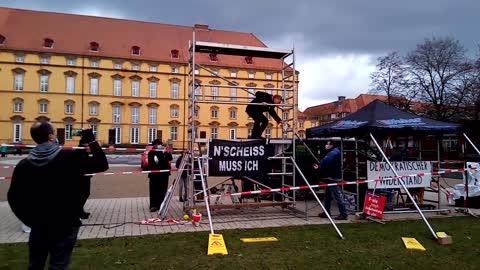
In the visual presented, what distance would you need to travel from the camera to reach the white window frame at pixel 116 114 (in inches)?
2670

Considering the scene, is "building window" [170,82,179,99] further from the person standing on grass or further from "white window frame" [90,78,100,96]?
the person standing on grass

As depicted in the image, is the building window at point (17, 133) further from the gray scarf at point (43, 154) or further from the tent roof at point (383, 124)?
the gray scarf at point (43, 154)

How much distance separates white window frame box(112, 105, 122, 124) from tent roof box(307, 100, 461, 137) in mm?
61132

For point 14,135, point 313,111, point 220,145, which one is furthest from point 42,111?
point 313,111

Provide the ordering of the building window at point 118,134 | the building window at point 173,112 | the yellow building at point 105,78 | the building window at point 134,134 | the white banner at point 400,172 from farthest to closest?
1. the building window at point 173,112
2. the building window at point 134,134
3. the building window at point 118,134
4. the yellow building at point 105,78
5. the white banner at point 400,172

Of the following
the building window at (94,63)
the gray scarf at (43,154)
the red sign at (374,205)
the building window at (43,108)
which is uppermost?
the building window at (94,63)

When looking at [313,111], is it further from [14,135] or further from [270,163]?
[270,163]

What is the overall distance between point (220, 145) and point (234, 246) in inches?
127

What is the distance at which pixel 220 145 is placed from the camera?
9.49m

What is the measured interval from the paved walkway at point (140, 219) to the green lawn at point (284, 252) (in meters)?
0.63

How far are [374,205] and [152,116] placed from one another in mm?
63179

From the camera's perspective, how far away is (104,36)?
226 feet

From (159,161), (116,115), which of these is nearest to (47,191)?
(159,161)

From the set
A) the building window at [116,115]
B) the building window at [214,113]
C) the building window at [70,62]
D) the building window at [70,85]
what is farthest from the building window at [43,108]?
the building window at [214,113]
